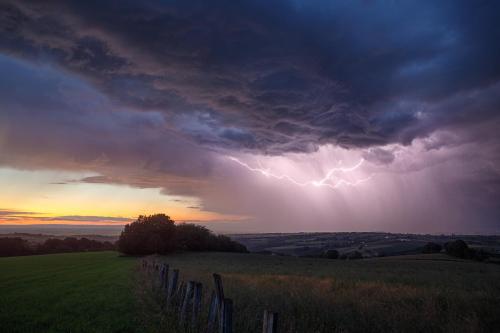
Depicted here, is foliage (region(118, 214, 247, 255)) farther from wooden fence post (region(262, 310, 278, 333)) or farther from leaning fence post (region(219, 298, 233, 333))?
wooden fence post (region(262, 310, 278, 333))

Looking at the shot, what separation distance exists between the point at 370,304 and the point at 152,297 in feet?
30.2

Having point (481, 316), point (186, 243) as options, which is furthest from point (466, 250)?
point (481, 316)

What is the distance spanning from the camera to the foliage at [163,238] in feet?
247

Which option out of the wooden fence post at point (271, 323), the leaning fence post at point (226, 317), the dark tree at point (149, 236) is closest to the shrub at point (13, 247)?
the dark tree at point (149, 236)

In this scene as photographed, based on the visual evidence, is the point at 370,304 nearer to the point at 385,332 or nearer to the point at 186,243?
the point at 385,332

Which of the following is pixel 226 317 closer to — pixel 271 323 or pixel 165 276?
pixel 271 323

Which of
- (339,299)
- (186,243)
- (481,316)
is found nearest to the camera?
(481,316)

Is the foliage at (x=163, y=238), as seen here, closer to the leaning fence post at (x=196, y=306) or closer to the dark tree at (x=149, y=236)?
the dark tree at (x=149, y=236)


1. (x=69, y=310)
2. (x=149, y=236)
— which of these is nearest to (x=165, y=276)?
(x=69, y=310)

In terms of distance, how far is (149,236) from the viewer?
7644 centimetres

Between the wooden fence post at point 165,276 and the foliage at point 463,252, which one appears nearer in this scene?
the wooden fence post at point 165,276

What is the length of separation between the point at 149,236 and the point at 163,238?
14.2 ft

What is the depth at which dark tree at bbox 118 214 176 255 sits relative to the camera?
75000 mm

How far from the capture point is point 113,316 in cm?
1405
